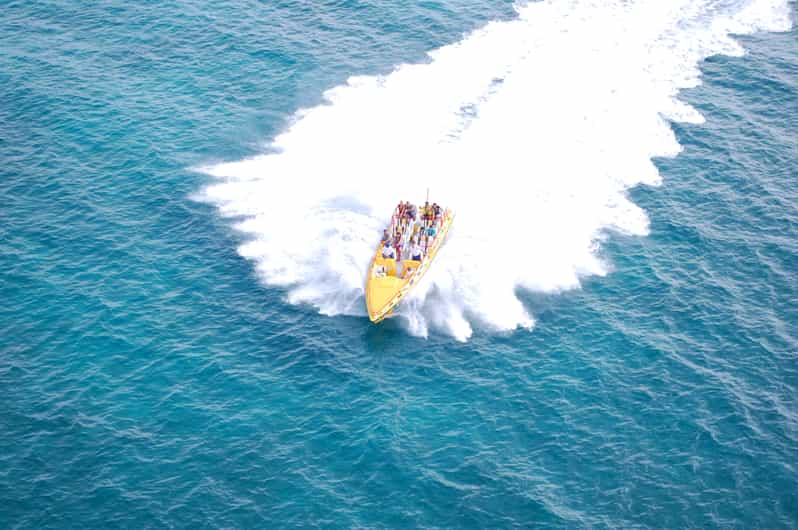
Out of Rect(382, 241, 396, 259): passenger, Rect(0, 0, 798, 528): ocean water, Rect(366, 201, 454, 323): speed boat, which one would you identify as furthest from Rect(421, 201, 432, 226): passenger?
Rect(382, 241, 396, 259): passenger

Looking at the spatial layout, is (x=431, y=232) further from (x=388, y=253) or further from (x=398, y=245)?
(x=388, y=253)

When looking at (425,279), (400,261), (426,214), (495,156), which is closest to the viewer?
(425,279)

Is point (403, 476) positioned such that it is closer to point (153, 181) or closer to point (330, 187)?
point (330, 187)

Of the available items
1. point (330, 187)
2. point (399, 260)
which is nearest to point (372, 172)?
point (330, 187)

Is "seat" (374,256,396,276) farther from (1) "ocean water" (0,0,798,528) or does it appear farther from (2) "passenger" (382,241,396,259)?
(1) "ocean water" (0,0,798,528)

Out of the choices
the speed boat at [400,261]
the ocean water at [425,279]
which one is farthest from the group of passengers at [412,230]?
the ocean water at [425,279]

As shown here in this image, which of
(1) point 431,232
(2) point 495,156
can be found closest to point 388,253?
(1) point 431,232
